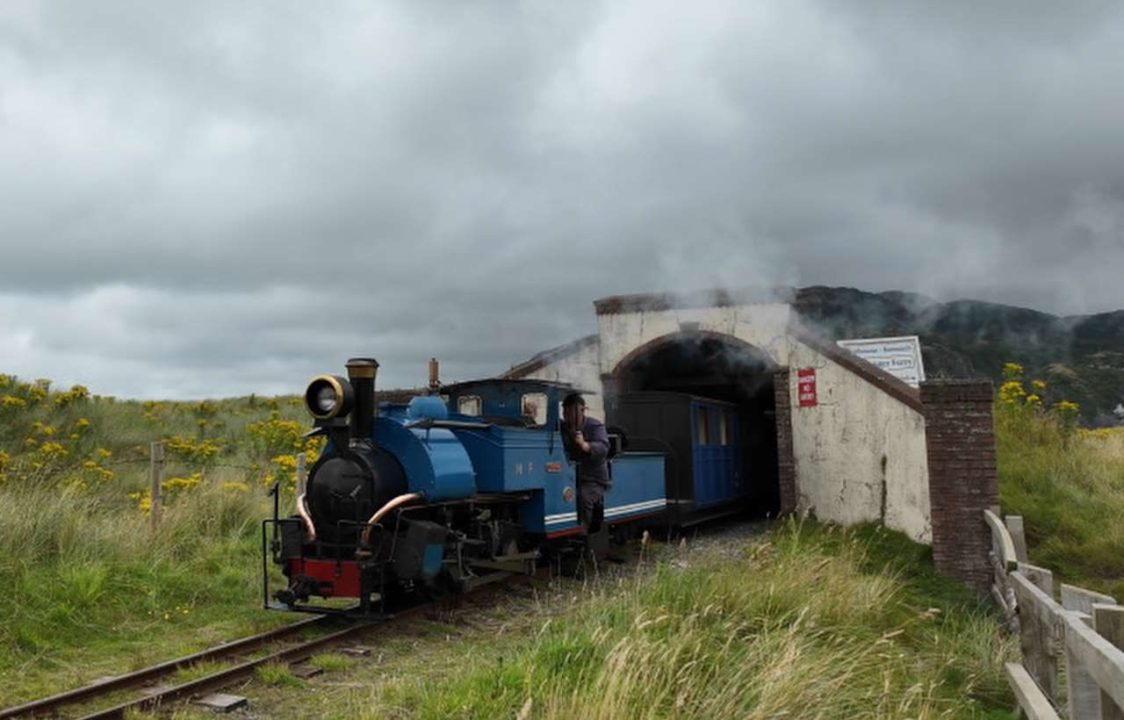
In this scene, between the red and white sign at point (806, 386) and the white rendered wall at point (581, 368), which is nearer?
the red and white sign at point (806, 386)

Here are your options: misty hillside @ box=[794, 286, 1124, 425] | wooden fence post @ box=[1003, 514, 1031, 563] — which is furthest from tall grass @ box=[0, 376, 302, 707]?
misty hillside @ box=[794, 286, 1124, 425]

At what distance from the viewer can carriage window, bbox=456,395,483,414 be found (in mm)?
11469

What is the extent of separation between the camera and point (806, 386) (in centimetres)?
1602

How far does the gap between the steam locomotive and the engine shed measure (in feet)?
7.31

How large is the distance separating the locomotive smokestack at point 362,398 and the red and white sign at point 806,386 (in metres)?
9.25

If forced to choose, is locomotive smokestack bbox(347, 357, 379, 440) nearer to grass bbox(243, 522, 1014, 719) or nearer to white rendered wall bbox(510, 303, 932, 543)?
grass bbox(243, 522, 1014, 719)

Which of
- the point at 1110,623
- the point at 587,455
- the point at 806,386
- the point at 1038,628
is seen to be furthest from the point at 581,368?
the point at 1110,623

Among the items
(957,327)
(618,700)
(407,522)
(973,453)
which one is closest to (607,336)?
(973,453)

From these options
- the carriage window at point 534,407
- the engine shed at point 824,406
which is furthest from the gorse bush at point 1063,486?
the carriage window at point 534,407

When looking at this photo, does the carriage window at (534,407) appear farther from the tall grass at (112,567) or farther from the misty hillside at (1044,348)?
the misty hillside at (1044,348)

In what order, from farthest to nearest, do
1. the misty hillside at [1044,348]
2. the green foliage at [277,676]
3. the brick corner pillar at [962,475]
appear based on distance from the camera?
the misty hillside at [1044,348] < the brick corner pillar at [962,475] < the green foliage at [277,676]

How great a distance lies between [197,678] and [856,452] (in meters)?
11.5

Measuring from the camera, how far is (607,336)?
17.8 m

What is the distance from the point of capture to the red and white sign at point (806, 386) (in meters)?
15.9
